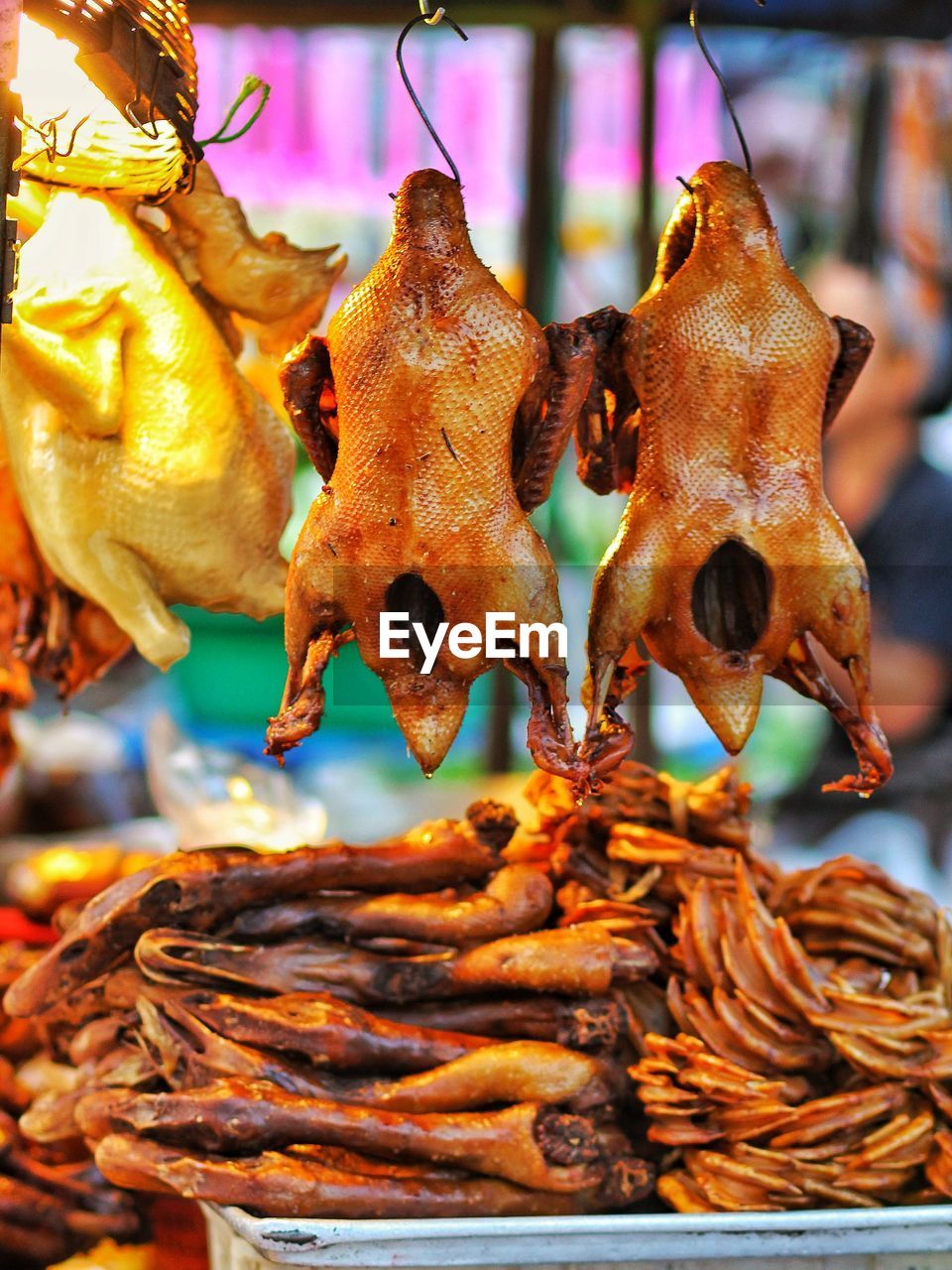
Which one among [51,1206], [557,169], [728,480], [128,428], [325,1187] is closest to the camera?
[728,480]

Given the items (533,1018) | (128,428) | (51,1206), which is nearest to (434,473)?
(128,428)

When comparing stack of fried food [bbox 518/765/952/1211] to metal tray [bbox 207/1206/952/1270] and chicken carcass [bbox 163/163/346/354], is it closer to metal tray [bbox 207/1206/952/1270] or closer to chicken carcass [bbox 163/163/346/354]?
metal tray [bbox 207/1206/952/1270]

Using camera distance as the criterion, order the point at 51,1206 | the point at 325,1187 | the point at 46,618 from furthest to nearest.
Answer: the point at 51,1206 < the point at 46,618 < the point at 325,1187

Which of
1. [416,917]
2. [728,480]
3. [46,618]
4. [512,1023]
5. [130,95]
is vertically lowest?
[512,1023]

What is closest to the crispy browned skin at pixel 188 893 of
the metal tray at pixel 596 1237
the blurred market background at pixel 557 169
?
the metal tray at pixel 596 1237

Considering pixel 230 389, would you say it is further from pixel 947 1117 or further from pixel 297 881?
pixel 947 1117

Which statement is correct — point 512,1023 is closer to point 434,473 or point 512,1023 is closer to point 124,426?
point 434,473

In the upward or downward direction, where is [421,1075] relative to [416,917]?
downward
